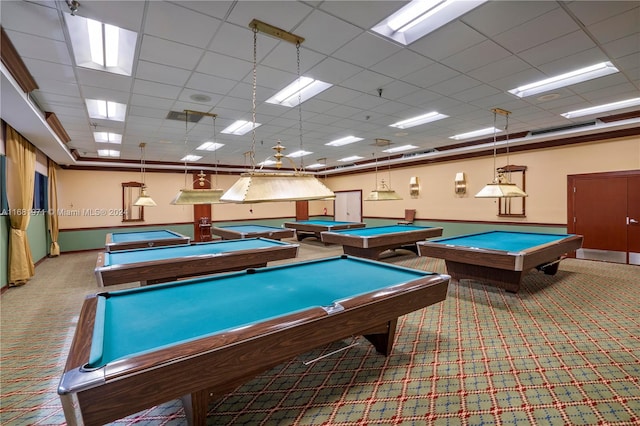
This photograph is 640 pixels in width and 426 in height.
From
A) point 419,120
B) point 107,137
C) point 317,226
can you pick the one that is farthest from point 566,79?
point 107,137

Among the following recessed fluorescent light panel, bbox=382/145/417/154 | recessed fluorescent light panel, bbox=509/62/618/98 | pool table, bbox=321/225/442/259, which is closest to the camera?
recessed fluorescent light panel, bbox=509/62/618/98

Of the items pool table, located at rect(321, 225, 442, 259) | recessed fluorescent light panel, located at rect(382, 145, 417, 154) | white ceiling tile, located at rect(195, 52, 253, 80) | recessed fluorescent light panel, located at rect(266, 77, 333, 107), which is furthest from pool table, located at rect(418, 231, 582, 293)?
recessed fluorescent light panel, located at rect(382, 145, 417, 154)

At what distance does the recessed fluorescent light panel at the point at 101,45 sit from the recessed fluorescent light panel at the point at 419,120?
13.7 feet

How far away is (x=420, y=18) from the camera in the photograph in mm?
2580

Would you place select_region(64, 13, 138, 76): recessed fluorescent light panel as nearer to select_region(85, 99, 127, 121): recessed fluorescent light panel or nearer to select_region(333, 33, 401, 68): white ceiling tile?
select_region(85, 99, 127, 121): recessed fluorescent light panel

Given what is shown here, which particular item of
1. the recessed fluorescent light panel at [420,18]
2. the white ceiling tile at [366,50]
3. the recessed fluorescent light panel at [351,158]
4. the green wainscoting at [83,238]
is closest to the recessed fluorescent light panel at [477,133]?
the recessed fluorescent light panel at [351,158]

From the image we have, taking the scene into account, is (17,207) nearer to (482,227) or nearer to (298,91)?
(298,91)

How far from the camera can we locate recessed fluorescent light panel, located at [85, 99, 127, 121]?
14.7ft

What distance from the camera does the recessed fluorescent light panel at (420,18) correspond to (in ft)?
7.77

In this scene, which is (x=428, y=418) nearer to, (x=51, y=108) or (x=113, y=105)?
(x=113, y=105)

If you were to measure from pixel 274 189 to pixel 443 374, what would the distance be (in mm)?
1881

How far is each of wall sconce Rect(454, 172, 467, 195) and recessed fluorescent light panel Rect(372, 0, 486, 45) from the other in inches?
245

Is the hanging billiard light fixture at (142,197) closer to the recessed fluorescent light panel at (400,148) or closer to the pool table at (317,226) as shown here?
the pool table at (317,226)

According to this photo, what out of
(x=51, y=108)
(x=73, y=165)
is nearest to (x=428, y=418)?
(x=51, y=108)
